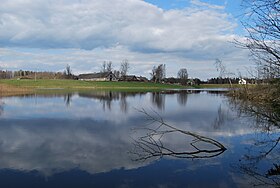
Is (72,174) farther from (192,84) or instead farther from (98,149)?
(192,84)

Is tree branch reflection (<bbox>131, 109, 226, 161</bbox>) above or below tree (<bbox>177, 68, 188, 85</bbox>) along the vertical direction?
below

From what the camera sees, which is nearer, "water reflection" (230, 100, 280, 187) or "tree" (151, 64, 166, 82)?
"water reflection" (230, 100, 280, 187)

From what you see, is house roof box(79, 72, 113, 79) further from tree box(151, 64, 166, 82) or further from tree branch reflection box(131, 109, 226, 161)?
tree branch reflection box(131, 109, 226, 161)

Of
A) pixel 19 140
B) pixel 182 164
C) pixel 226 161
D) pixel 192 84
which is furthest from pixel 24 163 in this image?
pixel 192 84

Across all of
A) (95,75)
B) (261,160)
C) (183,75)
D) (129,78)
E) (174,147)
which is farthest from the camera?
(183,75)

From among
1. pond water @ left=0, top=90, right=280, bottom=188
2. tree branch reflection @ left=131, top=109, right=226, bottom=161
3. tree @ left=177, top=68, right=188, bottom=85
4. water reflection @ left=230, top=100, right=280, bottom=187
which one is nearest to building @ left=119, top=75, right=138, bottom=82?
tree @ left=177, top=68, right=188, bottom=85

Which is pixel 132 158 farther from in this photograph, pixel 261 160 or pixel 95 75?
pixel 95 75

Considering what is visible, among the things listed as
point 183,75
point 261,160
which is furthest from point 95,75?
point 261,160

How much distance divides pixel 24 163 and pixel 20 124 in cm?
587

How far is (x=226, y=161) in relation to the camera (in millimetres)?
7062

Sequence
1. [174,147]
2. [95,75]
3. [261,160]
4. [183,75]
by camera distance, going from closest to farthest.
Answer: [261,160] → [174,147] → [95,75] → [183,75]

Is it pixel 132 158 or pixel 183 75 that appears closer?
pixel 132 158

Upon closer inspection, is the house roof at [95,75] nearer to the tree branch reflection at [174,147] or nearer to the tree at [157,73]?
the tree at [157,73]

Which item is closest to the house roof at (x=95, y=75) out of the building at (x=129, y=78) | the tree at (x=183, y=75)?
the building at (x=129, y=78)
